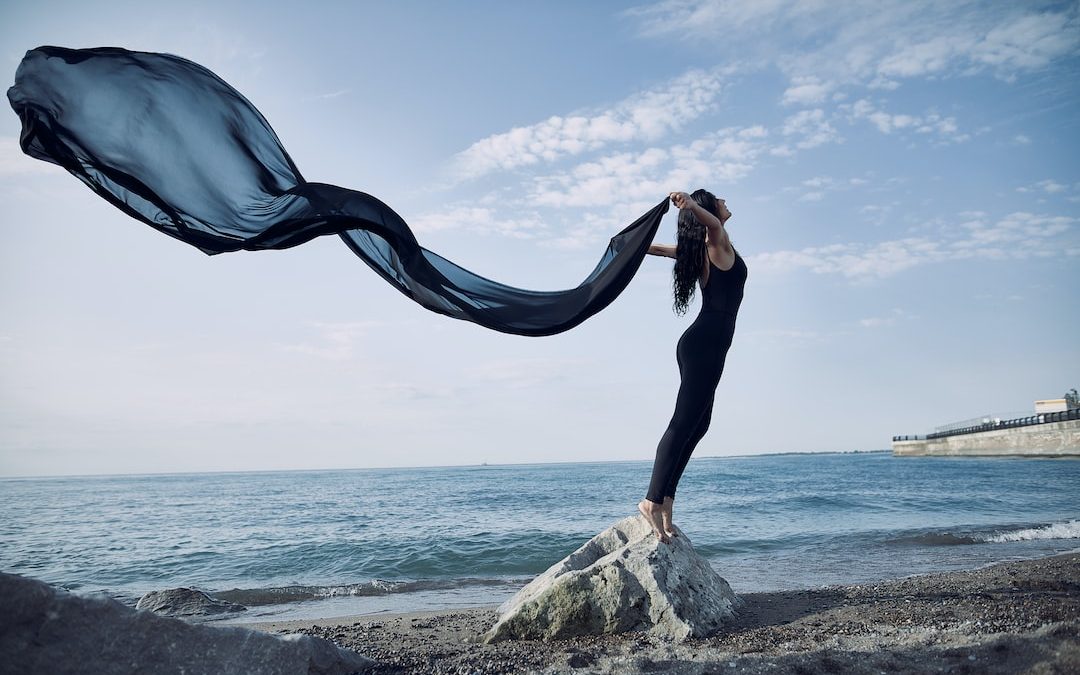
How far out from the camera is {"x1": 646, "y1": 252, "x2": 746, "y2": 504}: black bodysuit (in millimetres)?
4488

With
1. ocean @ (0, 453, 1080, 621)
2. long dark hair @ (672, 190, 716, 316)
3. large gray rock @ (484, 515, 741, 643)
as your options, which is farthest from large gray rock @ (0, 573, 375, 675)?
long dark hair @ (672, 190, 716, 316)

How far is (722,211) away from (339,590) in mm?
7305

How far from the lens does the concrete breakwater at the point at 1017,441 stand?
45.0 m

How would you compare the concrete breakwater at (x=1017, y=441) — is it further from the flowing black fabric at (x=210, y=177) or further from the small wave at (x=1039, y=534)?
the flowing black fabric at (x=210, y=177)

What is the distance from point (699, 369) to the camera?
449cm

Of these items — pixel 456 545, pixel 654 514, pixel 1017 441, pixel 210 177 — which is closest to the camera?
pixel 210 177

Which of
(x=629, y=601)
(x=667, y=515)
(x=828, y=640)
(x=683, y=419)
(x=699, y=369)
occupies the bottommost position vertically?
(x=828, y=640)

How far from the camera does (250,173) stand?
13.8ft

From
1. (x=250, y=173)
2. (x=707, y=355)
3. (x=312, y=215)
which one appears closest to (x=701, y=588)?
(x=707, y=355)

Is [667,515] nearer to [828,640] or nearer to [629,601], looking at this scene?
[629,601]

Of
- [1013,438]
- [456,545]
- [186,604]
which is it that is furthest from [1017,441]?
[186,604]

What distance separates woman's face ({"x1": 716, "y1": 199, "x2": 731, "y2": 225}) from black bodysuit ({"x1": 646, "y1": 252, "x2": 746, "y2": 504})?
350mm

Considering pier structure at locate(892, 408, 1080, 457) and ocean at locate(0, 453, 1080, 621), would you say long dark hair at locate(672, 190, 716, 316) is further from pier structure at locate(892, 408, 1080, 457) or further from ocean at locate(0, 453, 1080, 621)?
pier structure at locate(892, 408, 1080, 457)

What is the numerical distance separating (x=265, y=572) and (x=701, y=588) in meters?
8.85
